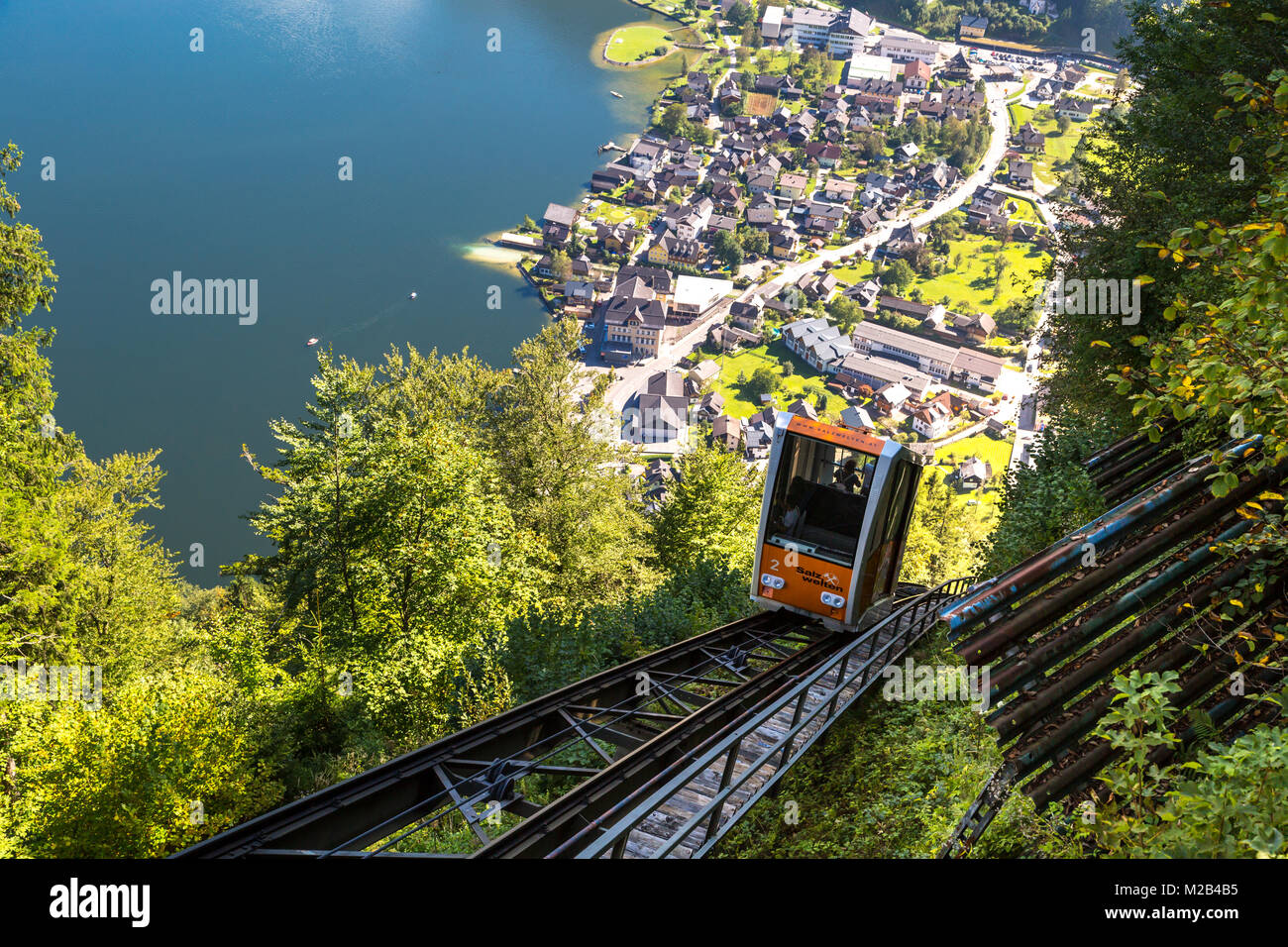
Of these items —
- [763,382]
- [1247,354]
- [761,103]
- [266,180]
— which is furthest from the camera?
[761,103]

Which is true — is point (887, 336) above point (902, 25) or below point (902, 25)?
below

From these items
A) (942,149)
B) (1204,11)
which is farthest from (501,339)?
(942,149)

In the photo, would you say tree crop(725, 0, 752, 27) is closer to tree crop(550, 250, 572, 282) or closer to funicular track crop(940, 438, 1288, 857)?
tree crop(550, 250, 572, 282)

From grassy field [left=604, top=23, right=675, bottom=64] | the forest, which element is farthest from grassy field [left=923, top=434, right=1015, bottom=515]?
grassy field [left=604, top=23, right=675, bottom=64]

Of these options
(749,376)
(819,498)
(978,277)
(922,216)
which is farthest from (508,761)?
(922,216)

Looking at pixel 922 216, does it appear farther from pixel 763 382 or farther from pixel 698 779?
pixel 698 779

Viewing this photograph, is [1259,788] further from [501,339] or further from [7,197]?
[501,339]
